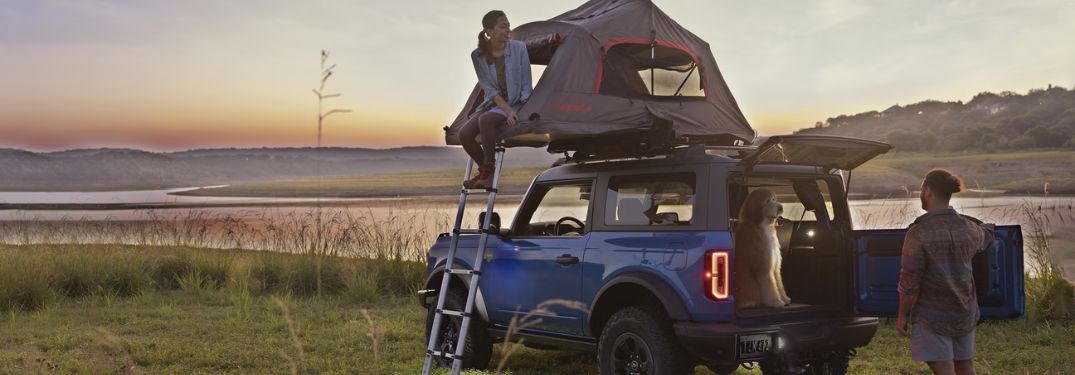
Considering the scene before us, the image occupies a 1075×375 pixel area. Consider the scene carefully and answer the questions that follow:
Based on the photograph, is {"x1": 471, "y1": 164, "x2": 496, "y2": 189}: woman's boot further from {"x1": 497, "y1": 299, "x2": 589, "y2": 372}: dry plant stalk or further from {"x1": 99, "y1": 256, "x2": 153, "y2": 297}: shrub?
{"x1": 99, "y1": 256, "x2": 153, "y2": 297}: shrub

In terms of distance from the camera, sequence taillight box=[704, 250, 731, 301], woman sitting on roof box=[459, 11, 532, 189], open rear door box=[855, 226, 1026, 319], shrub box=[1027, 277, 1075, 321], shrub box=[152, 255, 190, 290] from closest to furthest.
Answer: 1. open rear door box=[855, 226, 1026, 319]
2. taillight box=[704, 250, 731, 301]
3. woman sitting on roof box=[459, 11, 532, 189]
4. shrub box=[1027, 277, 1075, 321]
5. shrub box=[152, 255, 190, 290]

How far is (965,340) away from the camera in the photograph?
5.51m

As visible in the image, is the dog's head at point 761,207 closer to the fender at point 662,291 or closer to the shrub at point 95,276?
the fender at point 662,291

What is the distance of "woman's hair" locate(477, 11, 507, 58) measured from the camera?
7668 mm

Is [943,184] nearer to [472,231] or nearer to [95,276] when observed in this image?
[472,231]

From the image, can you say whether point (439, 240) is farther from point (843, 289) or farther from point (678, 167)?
point (843, 289)

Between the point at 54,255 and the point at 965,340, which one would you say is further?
the point at 54,255

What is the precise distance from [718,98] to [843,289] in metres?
3.04

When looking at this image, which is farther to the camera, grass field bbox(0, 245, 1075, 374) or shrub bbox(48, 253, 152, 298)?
shrub bbox(48, 253, 152, 298)

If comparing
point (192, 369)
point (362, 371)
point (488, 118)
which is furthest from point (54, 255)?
point (488, 118)

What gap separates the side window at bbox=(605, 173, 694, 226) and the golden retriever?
1.95 feet

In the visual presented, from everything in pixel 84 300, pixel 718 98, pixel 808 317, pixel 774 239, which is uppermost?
pixel 718 98

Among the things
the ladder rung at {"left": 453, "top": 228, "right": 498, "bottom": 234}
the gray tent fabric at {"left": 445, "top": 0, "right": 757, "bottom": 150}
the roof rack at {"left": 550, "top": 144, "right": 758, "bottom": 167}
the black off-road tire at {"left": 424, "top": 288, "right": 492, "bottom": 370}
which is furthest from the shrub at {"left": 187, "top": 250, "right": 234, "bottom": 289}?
the roof rack at {"left": 550, "top": 144, "right": 758, "bottom": 167}

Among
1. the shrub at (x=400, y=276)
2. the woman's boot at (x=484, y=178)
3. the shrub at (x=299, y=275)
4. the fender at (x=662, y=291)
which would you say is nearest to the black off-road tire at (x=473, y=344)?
the woman's boot at (x=484, y=178)
